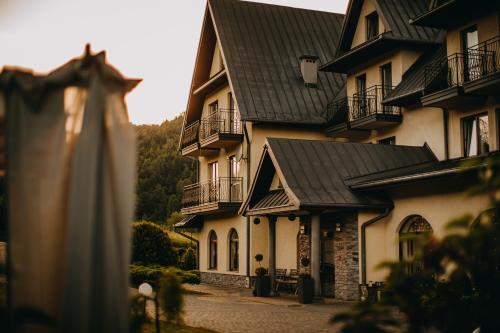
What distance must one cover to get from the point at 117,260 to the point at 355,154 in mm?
17240

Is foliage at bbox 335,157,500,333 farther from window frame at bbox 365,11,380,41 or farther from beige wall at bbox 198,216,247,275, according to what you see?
beige wall at bbox 198,216,247,275

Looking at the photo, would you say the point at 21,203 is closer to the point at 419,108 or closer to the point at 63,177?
the point at 63,177

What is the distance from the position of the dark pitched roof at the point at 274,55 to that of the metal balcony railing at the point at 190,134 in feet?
14.8

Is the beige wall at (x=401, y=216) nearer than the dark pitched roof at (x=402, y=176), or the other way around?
the dark pitched roof at (x=402, y=176)

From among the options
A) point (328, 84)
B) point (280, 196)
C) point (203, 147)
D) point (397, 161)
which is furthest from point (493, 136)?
point (203, 147)

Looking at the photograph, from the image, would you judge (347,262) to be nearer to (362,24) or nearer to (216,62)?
(362,24)

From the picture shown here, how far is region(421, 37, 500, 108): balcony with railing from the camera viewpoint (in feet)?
59.5

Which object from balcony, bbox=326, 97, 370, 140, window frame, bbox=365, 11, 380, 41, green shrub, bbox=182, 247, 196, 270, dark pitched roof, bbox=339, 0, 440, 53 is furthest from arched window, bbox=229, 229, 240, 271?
window frame, bbox=365, 11, 380, 41

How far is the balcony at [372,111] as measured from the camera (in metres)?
23.5

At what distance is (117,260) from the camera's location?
4.87 m

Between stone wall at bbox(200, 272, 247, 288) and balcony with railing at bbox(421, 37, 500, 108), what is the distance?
11.3 m

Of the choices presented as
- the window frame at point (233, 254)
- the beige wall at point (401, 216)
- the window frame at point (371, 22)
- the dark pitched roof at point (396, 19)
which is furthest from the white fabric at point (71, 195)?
the window frame at point (233, 254)

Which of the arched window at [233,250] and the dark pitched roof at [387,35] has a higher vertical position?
the dark pitched roof at [387,35]

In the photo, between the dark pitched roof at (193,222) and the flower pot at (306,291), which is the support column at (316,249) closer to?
the flower pot at (306,291)
